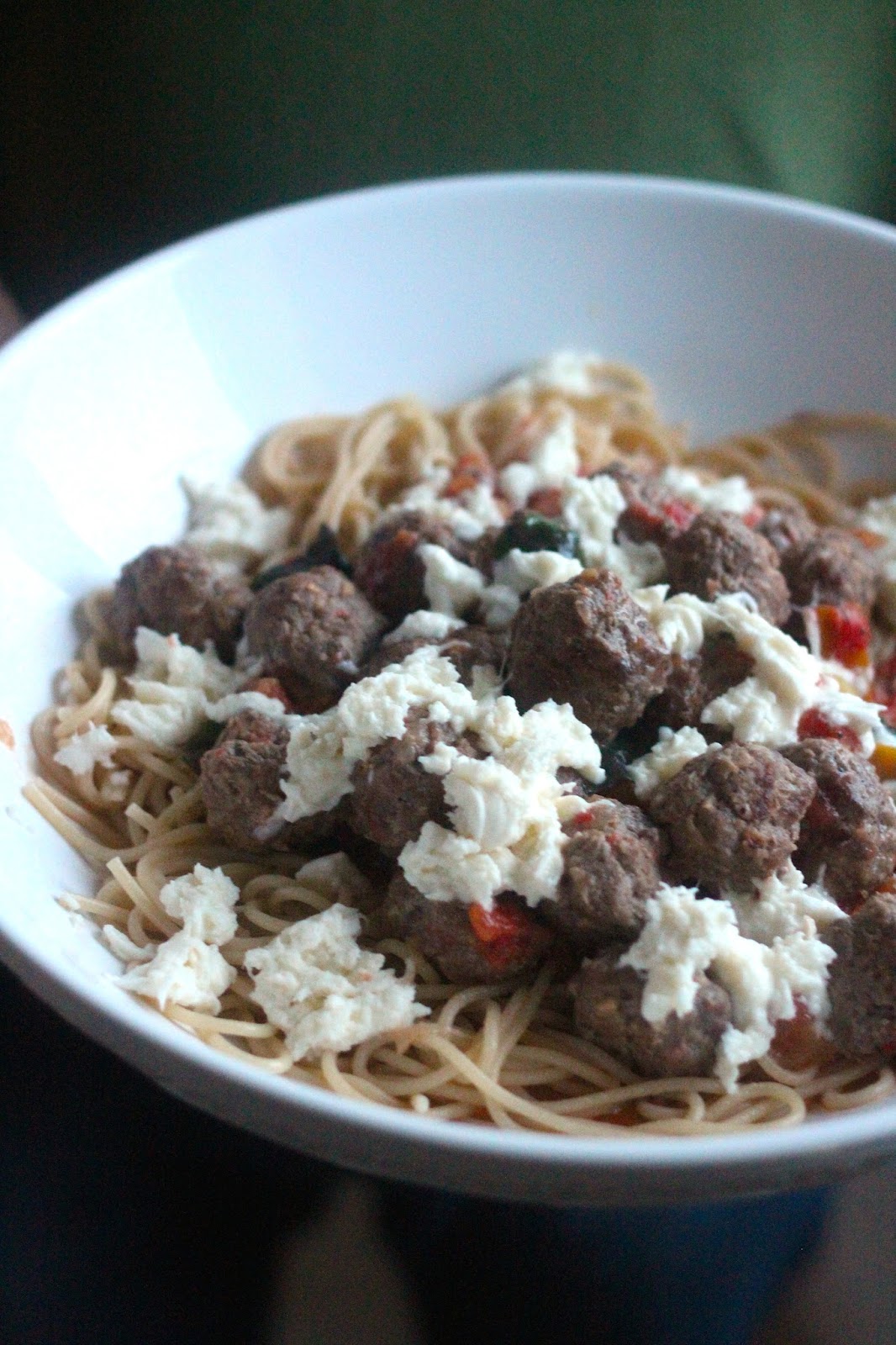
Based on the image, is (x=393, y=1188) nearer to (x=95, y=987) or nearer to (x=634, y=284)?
(x=95, y=987)

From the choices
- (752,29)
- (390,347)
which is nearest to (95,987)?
(390,347)

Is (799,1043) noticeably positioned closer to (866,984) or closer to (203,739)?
(866,984)

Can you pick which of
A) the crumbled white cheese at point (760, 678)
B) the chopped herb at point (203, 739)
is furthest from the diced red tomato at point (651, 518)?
the chopped herb at point (203, 739)

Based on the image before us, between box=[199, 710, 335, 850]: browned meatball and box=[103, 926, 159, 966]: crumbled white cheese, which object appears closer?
box=[103, 926, 159, 966]: crumbled white cheese

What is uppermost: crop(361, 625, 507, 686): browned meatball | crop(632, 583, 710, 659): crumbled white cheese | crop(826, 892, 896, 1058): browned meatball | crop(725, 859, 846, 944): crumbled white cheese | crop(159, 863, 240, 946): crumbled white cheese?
crop(361, 625, 507, 686): browned meatball

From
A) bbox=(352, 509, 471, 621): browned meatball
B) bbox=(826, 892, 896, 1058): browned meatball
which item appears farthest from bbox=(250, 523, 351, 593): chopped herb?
bbox=(826, 892, 896, 1058): browned meatball

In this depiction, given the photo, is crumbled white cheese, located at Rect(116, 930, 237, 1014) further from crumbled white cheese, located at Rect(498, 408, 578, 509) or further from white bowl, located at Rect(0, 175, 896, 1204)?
crumbled white cheese, located at Rect(498, 408, 578, 509)

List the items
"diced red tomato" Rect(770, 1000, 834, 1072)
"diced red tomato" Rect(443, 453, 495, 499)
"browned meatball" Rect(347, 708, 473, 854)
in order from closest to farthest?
1. "diced red tomato" Rect(770, 1000, 834, 1072)
2. "browned meatball" Rect(347, 708, 473, 854)
3. "diced red tomato" Rect(443, 453, 495, 499)
